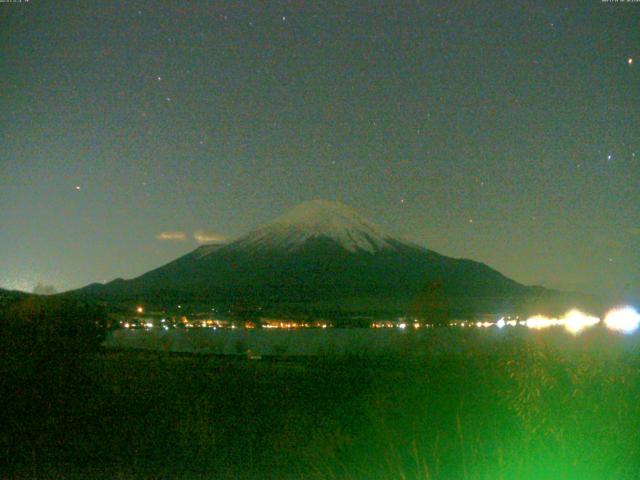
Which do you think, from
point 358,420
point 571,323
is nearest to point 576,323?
point 571,323

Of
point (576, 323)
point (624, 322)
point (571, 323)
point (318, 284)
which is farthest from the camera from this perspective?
point (318, 284)

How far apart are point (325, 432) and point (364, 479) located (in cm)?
329

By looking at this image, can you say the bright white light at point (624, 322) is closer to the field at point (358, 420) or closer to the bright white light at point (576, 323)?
the bright white light at point (576, 323)

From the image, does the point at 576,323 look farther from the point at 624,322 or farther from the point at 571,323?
the point at 624,322

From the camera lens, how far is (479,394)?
49.3ft

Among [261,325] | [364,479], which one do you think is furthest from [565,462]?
[261,325]

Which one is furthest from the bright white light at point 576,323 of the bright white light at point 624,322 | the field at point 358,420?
the field at point 358,420

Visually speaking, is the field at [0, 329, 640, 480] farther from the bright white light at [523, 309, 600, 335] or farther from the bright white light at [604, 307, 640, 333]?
the bright white light at [604, 307, 640, 333]

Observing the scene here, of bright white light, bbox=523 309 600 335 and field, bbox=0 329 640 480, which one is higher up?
bright white light, bbox=523 309 600 335

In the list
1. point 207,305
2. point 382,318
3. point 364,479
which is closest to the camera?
point 364,479

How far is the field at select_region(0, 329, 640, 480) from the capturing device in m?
9.89

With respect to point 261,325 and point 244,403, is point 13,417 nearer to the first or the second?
point 244,403

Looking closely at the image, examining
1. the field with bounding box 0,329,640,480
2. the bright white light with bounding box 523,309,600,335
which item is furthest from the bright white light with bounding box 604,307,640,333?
the field with bounding box 0,329,640,480

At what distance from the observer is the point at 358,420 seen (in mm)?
15562
